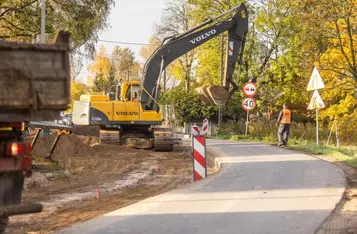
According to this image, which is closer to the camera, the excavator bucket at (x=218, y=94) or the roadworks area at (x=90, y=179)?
the roadworks area at (x=90, y=179)

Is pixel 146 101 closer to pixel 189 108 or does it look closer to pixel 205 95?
pixel 205 95

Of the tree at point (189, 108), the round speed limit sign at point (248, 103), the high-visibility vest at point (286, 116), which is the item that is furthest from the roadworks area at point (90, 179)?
the tree at point (189, 108)

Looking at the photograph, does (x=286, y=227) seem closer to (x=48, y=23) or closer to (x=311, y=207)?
(x=311, y=207)

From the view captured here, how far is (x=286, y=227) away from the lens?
22.5ft

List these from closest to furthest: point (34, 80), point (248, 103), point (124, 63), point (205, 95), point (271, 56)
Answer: point (34, 80)
point (205, 95)
point (248, 103)
point (271, 56)
point (124, 63)

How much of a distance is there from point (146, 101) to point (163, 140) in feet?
5.78

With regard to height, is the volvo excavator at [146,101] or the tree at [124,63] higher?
the tree at [124,63]

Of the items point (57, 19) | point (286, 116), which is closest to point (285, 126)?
point (286, 116)

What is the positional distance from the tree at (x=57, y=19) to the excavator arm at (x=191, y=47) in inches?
143

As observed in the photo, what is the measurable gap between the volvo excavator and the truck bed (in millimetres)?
15623

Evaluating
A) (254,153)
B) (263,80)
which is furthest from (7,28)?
(263,80)

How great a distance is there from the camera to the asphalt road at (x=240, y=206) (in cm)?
685

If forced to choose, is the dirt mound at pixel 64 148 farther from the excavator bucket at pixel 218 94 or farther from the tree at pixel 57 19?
the excavator bucket at pixel 218 94

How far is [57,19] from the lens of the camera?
23328mm
